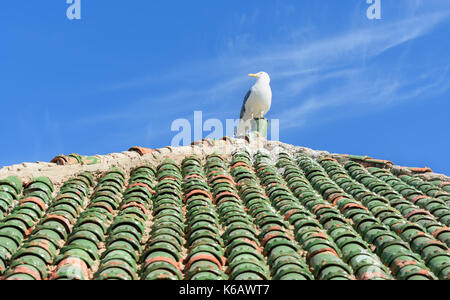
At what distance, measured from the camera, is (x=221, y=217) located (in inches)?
313

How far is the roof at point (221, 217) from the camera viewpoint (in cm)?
634

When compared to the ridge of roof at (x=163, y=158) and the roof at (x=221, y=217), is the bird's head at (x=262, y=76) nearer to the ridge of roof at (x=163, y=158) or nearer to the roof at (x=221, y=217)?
the ridge of roof at (x=163, y=158)

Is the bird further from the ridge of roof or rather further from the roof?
the roof

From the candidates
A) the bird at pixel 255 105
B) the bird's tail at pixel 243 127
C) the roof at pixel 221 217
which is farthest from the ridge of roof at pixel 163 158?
the bird at pixel 255 105

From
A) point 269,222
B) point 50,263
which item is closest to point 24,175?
point 50,263

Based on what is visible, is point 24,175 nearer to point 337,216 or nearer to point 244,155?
point 244,155

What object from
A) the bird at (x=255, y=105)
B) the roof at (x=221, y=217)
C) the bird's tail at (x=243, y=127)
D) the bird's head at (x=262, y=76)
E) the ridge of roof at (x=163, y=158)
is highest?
the bird's head at (x=262, y=76)

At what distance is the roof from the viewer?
20.8 feet

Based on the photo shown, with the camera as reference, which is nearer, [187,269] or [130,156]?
[187,269]

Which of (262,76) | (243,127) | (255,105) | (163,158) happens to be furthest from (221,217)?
(262,76)

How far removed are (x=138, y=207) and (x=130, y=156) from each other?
2.18 meters

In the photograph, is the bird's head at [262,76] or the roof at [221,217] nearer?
the roof at [221,217]

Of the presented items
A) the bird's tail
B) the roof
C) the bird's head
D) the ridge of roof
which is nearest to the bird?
the bird's tail

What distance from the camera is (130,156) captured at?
1022 cm
